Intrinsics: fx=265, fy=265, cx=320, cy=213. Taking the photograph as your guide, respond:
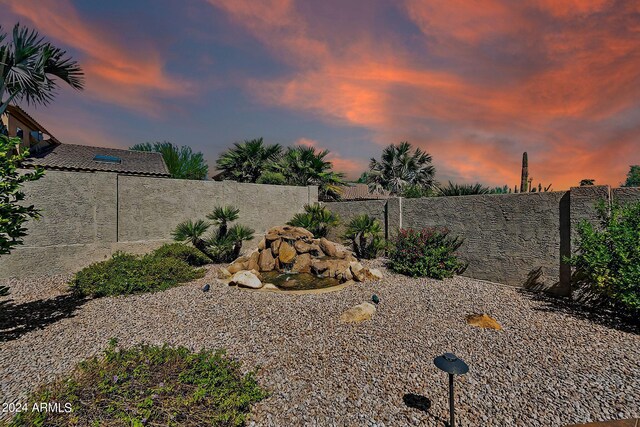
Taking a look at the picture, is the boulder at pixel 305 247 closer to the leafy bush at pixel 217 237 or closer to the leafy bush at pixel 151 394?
the leafy bush at pixel 217 237

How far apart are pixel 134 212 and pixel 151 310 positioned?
201 inches

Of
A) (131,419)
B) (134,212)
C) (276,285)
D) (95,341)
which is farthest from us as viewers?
(134,212)

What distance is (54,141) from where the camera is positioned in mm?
17641

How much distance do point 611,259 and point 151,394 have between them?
7.01 m

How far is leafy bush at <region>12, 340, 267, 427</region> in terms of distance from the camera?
200 centimetres

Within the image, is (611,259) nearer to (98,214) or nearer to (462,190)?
(462,190)

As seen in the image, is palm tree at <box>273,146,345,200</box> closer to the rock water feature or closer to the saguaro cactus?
the rock water feature

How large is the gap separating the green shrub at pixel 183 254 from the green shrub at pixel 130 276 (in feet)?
2.04

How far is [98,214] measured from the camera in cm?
827

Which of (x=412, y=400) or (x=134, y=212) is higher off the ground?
(x=134, y=212)

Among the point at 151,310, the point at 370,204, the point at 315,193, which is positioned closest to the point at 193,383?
the point at 151,310

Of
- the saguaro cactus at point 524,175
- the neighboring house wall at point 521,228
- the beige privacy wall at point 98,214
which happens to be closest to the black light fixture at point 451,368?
the neighboring house wall at point 521,228

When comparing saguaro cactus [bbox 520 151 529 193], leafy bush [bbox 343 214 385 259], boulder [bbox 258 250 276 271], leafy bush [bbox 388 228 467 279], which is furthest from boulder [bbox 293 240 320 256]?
saguaro cactus [bbox 520 151 529 193]

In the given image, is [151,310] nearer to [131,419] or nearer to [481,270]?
[131,419]
